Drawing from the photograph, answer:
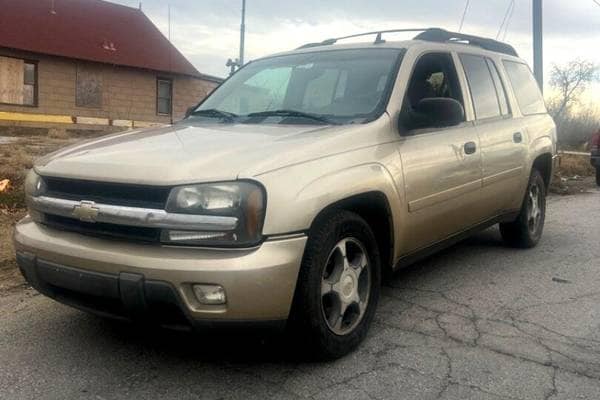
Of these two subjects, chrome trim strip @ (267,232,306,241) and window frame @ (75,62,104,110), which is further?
window frame @ (75,62,104,110)

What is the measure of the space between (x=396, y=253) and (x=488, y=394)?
1.12 metres

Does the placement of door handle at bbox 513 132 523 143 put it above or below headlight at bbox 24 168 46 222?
above

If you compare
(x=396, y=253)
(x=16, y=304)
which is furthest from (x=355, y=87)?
(x=16, y=304)

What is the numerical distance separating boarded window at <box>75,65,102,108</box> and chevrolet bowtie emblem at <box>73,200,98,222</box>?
851 inches

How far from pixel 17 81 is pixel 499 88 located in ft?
65.5

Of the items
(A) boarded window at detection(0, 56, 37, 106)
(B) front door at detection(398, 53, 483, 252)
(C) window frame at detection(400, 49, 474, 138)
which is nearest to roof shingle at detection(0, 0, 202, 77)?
(A) boarded window at detection(0, 56, 37, 106)

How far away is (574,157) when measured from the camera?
1986 cm

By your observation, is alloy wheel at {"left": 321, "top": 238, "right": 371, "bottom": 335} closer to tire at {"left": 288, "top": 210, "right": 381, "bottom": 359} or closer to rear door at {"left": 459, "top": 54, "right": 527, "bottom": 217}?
tire at {"left": 288, "top": 210, "right": 381, "bottom": 359}

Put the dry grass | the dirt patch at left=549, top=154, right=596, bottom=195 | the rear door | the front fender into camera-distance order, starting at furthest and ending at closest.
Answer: the dry grass < the dirt patch at left=549, top=154, right=596, bottom=195 < the rear door < the front fender

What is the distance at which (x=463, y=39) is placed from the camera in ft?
17.9

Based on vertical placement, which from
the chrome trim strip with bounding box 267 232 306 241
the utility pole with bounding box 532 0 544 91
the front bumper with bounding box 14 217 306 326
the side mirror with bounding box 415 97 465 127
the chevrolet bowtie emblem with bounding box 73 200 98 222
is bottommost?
the front bumper with bounding box 14 217 306 326

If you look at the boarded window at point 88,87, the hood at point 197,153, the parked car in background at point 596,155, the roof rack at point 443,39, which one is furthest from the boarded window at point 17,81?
the hood at point 197,153

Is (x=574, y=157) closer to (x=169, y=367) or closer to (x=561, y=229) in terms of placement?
(x=561, y=229)

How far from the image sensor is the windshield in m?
4.04
